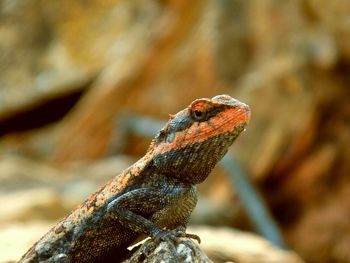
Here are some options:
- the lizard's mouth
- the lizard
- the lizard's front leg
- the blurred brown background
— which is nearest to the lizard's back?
the lizard

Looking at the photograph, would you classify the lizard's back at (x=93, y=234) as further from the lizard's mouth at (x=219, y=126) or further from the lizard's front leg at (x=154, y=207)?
the lizard's mouth at (x=219, y=126)

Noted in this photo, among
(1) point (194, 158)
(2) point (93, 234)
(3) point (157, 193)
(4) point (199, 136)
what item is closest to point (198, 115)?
(4) point (199, 136)

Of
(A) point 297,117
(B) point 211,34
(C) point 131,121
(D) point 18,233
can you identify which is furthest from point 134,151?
(D) point 18,233

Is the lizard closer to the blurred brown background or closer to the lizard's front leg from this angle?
the lizard's front leg

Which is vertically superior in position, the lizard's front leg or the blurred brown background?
the blurred brown background

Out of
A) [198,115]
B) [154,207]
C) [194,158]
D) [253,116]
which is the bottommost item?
[154,207]

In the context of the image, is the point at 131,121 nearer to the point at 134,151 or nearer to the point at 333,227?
the point at 134,151

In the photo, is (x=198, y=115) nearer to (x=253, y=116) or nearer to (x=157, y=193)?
(x=157, y=193)
